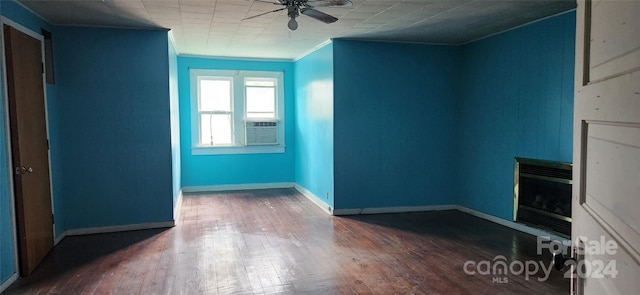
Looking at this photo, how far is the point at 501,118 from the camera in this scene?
5.06m

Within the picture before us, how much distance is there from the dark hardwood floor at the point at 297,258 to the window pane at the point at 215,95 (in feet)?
8.14

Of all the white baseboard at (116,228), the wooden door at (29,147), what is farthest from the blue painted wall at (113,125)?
the wooden door at (29,147)

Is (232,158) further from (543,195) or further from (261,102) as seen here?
(543,195)

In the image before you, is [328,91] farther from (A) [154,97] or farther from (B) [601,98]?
(B) [601,98]

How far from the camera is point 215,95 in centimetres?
741

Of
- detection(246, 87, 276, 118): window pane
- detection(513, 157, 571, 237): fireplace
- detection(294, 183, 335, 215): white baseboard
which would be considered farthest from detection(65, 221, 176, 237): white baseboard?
detection(513, 157, 571, 237): fireplace

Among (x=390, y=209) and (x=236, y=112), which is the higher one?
(x=236, y=112)

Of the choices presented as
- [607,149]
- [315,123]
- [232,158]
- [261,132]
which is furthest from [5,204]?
[261,132]

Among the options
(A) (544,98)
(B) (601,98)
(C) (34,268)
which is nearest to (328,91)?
(A) (544,98)

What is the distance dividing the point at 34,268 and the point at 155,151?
1721 mm

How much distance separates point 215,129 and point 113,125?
2.81 metres

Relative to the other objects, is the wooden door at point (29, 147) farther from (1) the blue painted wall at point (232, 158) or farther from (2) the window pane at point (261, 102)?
(2) the window pane at point (261, 102)

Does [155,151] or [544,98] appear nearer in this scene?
[544,98]

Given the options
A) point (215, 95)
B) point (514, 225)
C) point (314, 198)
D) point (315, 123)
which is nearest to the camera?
point (514, 225)
